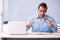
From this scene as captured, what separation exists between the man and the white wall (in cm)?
5

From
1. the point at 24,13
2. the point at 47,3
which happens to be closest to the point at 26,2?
the point at 24,13

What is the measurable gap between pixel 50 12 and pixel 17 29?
50 centimetres

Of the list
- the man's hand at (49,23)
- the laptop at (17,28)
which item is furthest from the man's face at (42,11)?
the laptop at (17,28)

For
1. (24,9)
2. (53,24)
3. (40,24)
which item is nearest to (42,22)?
(40,24)

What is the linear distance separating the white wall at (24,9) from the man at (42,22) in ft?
0.18

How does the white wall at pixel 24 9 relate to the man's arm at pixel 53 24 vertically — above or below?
above

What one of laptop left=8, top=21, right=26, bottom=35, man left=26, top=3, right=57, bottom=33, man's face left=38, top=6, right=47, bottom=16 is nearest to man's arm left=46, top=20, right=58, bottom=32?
man left=26, top=3, right=57, bottom=33

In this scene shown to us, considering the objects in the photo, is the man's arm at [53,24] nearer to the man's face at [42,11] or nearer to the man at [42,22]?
the man at [42,22]

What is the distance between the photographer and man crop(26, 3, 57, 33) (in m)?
1.60

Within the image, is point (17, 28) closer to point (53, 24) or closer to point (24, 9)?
point (24, 9)

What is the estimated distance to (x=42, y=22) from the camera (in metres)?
1.63

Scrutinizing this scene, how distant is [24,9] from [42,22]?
11.2 inches

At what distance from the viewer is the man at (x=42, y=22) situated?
1.60 m

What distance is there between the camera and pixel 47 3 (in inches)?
65.4
